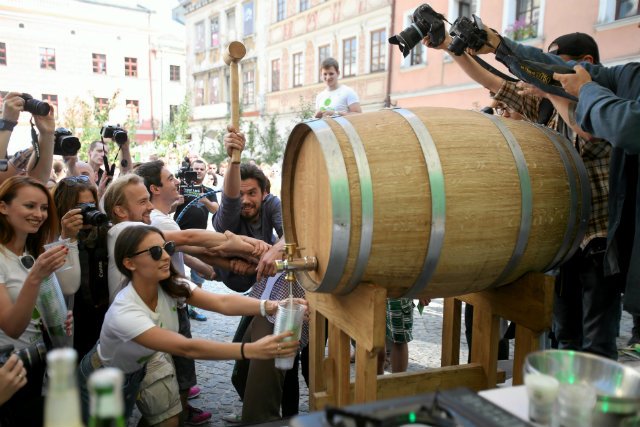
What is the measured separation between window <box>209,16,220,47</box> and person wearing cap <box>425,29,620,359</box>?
2435 centimetres

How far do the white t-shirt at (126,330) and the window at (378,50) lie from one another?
1403 cm

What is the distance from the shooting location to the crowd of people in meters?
1.80

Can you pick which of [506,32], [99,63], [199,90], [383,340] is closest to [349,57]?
[506,32]

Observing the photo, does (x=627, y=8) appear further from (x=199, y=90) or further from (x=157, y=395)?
(x=199, y=90)

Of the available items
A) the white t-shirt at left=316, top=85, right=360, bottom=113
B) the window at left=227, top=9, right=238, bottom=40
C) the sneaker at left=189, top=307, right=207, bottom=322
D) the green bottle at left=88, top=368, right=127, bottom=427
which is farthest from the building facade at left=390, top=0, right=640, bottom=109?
the window at left=227, top=9, right=238, bottom=40

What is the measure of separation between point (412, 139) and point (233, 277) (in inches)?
62.4

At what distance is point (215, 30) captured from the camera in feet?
82.0

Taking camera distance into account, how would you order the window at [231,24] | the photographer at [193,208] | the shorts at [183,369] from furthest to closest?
the window at [231,24]
the photographer at [193,208]
the shorts at [183,369]

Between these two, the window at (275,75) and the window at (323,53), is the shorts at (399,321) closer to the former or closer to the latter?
the window at (323,53)

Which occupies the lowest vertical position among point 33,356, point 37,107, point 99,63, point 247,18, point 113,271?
point 33,356

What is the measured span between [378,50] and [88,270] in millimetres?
14193

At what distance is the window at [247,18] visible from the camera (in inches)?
865

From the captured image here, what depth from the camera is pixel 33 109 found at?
3088 mm

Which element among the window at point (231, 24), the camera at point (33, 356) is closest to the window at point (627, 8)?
the camera at point (33, 356)
